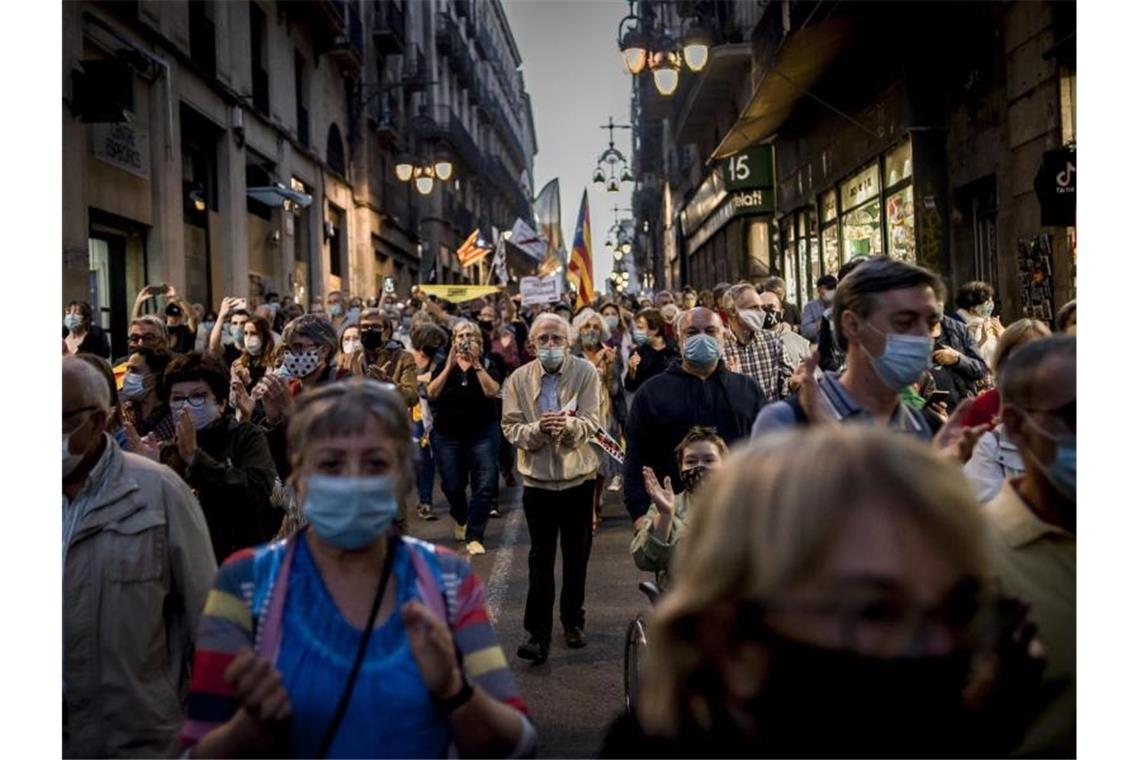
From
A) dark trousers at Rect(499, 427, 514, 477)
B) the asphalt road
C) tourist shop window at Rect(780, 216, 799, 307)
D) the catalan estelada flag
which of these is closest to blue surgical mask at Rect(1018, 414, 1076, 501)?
the asphalt road

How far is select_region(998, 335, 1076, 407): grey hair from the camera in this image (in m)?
2.38

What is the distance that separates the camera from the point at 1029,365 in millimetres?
2395

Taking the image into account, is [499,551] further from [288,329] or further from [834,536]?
[834,536]

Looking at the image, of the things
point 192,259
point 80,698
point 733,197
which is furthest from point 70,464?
point 733,197

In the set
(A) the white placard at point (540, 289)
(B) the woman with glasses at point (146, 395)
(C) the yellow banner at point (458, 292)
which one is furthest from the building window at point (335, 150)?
(B) the woman with glasses at point (146, 395)

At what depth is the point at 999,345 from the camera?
14.3 ft

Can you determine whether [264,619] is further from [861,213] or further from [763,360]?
[861,213]

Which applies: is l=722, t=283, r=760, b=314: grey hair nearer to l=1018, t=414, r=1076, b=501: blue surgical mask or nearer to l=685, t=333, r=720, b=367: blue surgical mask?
l=685, t=333, r=720, b=367: blue surgical mask

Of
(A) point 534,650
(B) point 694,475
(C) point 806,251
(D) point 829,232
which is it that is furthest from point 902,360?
(C) point 806,251

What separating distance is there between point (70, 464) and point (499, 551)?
616 centimetres

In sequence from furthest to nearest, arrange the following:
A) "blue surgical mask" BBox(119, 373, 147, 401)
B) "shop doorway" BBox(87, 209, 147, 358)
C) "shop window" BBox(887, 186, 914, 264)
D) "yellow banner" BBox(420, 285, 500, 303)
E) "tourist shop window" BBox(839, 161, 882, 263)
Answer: "yellow banner" BBox(420, 285, 500, 303) → "tourist shop window" BBox(839, 161, 882, 263) → "shop window" BBox(887, 186, 914, 264) → "shop doorway" BBox(87, 209, 147, 358) → "blue surgical mask" BBox(119, 373, 147, 401)

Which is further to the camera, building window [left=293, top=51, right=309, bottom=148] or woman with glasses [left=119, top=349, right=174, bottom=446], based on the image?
building window [left=293, top=51, right=309, bottom=148]

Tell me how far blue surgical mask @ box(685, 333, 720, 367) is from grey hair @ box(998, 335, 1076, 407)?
3.33 meters

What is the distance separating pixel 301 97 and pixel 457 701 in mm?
29118
